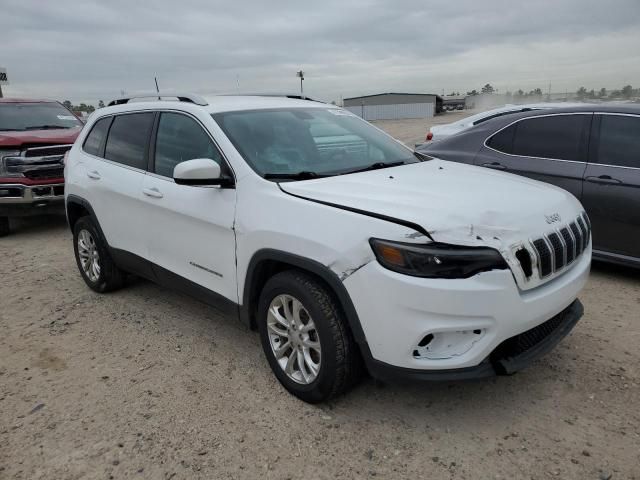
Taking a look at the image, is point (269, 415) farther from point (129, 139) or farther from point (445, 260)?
point (129, 139)

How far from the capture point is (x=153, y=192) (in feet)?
12.4

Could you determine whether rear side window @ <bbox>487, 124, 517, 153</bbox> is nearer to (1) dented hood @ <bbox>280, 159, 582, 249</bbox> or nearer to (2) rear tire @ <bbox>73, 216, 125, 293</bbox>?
(1) dented hood @ <bbox>280, 159, 582, 249</bbox>

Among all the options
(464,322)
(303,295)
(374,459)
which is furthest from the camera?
(303,295)

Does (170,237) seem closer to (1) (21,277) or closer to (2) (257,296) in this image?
(2) (257,296)

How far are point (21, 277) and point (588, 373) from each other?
18.2 feet

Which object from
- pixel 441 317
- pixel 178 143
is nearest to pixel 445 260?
pixel 441 317

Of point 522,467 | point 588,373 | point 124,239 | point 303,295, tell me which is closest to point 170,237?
point 124,239

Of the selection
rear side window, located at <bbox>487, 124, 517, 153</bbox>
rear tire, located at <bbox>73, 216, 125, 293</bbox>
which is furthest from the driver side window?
rear side window, located at <bbox>487, 124, 517, 153</bbox>

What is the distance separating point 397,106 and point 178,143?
196 ft

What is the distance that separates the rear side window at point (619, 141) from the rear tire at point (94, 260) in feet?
15.2

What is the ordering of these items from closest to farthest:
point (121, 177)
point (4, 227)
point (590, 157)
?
1. point (121, 177)
2. point (590, 157)
3. point (4, 227)

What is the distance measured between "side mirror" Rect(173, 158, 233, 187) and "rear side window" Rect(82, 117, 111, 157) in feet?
6.45

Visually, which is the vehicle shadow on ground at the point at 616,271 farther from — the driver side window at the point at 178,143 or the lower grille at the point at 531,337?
the driver side window at the point at 178,143

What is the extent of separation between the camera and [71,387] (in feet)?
10.9
